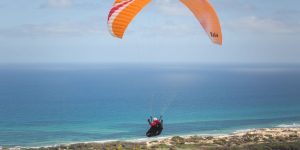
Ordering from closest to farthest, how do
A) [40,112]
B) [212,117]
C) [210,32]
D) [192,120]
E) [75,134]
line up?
[210,32] < [75,134] < [192,120] < [212,117] < [40,112]

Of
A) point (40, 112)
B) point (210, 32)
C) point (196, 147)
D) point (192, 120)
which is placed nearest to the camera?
point (210, 32)

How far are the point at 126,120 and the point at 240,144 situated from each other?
43.0 m

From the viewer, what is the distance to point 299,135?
4500 cm

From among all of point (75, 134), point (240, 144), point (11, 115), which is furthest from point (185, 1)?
point (11, 115)

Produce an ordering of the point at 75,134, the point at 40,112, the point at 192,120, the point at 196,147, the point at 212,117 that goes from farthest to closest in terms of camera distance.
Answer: the point at 40,112 < the point at 212,117 < the point at 192,120 < the point at 75,134 < the point at 196,147

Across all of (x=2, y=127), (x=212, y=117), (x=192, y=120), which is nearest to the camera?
(x=2, y=127)

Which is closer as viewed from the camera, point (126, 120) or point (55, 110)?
point (126, 120)

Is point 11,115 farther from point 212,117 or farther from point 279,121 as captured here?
point 279,121

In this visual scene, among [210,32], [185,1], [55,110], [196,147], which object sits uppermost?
Result: [55,110]

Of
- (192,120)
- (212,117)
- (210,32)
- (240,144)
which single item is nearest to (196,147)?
(240,144)

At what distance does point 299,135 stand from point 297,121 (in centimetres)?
2923

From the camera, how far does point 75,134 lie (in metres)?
61.6

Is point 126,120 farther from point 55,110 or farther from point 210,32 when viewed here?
point 210,32

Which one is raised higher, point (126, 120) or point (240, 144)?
point (126, 120)
